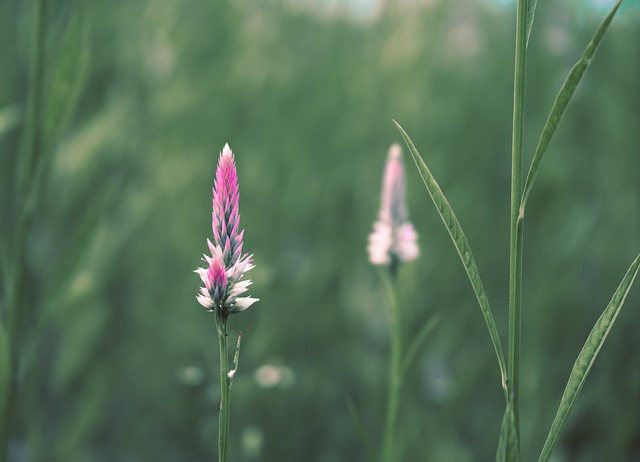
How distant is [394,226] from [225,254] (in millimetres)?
254

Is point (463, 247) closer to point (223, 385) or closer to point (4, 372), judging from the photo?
point (223, 385)

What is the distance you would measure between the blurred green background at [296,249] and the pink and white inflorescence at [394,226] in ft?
0.78

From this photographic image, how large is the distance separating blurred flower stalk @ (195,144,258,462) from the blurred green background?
0.38 meters

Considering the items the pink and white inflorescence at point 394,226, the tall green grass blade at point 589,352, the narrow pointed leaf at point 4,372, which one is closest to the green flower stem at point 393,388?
the pink and white inflorescence at point 394,226

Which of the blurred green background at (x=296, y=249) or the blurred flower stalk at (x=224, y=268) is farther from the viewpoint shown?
the blurred green background at (x=296, y=249)

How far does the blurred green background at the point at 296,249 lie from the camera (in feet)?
4.39

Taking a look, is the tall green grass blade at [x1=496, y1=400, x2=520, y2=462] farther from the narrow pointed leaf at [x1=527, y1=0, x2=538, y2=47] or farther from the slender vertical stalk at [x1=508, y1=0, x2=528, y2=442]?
the narrow pointed leaf at [x1=527, y1=0, x2=538, y2=47]

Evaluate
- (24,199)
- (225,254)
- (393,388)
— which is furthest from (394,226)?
(24,199)

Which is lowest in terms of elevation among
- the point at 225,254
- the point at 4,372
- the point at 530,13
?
the point at 4,372

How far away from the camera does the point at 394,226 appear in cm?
62

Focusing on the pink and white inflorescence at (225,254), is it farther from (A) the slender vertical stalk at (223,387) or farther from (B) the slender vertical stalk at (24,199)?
(B) the slender vertical stalk at (24,199)

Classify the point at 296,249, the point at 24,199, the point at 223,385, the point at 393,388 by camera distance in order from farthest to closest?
the point at 296,249, the point at 24,199, the point at 393,388, the point at 223,385

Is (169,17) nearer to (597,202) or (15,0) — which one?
(15,0)

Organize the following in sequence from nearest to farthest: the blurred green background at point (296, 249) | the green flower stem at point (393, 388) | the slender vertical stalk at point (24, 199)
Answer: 1. the green flower stem at point (393, 388)
2. the slender vertical stalk at point (24, 199)
3. the blurred green background at point (296, 249)
